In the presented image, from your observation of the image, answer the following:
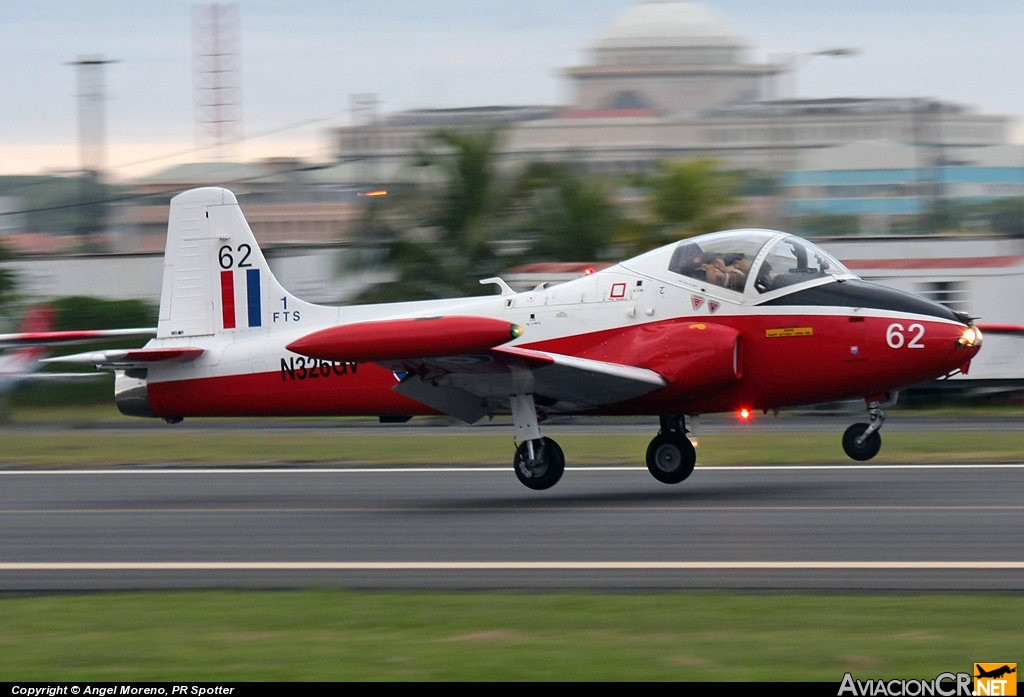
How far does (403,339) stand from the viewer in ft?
38.8

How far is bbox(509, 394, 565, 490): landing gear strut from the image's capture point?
1373 cm

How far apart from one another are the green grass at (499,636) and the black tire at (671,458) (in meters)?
5.97

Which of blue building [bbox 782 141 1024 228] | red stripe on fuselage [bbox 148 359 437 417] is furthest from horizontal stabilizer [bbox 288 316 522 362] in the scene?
blue building [bbox 782 141 1024 228]

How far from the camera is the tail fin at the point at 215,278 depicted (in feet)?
50.6

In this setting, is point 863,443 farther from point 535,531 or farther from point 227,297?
point 227,297

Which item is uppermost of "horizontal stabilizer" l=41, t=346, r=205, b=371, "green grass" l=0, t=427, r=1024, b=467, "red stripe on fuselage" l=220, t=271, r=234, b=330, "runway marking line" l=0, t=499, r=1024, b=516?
"red stripe on fuselage" l=220, t=271, r=234, b=330

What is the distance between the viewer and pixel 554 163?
40.5 meters

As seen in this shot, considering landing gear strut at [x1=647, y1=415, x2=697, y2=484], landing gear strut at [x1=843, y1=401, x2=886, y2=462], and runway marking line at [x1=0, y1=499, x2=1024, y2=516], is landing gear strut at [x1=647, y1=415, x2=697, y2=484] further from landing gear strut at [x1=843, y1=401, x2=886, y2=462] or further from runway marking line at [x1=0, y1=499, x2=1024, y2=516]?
landing gear strut at [x1=843, y1=401, x2=886, y2=462]

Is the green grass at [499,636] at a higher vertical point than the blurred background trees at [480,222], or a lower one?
lower

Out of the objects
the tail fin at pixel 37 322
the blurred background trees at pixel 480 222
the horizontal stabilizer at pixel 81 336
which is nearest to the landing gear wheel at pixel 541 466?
the horizontal stabilizer at pixel 81 336

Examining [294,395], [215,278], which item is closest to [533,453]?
[294,395]

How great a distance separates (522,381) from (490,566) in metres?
4.02

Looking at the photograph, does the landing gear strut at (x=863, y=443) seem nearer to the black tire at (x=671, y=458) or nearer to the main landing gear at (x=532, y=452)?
the black tire at (x=671, y=458)

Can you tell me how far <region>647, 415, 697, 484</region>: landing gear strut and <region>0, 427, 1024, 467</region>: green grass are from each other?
2723 mm
